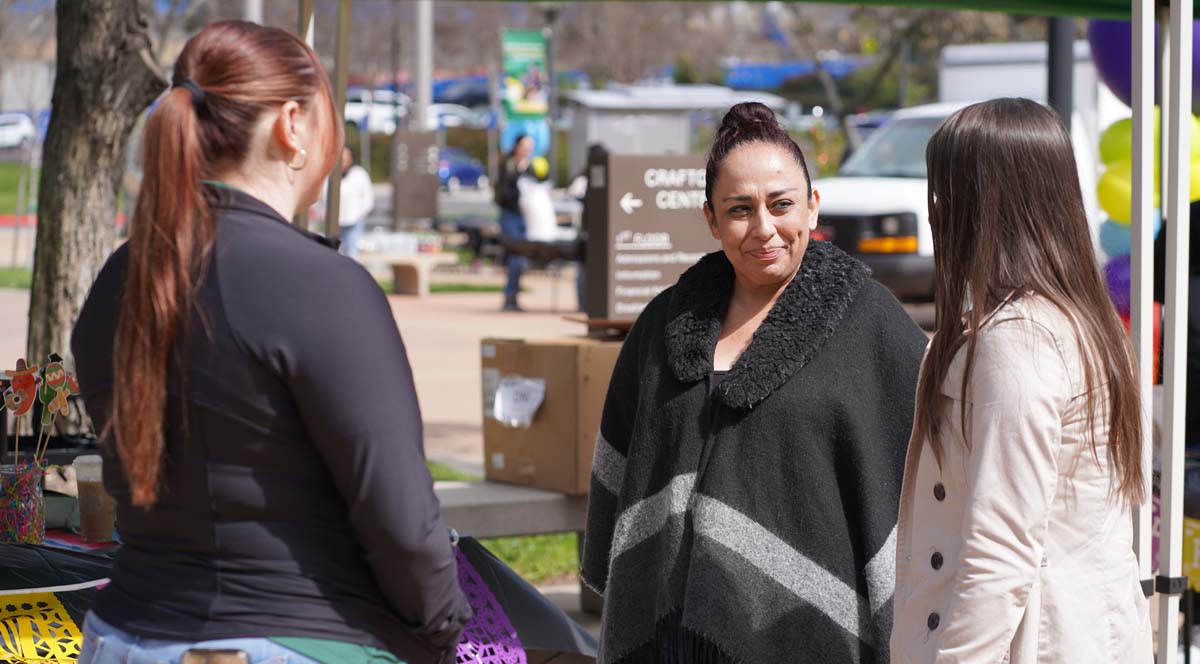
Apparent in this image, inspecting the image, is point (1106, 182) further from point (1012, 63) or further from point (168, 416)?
point (1012, 63)

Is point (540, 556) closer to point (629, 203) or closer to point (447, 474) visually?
point (447, 474)

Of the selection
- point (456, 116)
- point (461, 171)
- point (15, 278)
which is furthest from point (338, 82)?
point (456, 116)

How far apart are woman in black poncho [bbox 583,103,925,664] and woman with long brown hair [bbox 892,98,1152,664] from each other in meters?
0.37

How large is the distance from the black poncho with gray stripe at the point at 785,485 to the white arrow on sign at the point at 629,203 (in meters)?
4.09

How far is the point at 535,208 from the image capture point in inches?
659

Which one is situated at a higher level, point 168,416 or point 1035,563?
point 168,416

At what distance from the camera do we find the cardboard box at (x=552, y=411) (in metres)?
4.85

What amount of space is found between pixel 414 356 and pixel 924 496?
1008 cm

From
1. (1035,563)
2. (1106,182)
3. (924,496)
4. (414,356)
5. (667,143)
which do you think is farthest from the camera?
(667,143)

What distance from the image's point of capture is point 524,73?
2669 cm

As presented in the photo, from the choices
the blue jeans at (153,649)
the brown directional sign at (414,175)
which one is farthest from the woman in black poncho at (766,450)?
the brown directional sign at (414,175)

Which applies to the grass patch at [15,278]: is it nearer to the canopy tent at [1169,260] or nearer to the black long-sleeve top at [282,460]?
the canopy tent at [1169,260]

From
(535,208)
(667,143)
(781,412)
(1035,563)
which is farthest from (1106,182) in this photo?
(667,143)

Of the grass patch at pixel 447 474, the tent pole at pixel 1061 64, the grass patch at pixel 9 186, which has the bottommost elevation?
the grass patch at pixel 447 474
